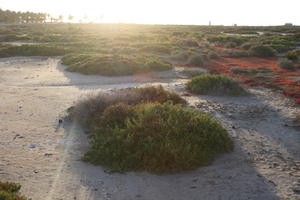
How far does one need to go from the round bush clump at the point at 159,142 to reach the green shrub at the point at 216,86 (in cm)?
512

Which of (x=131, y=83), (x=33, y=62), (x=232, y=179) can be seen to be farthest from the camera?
(x=33, y=62)

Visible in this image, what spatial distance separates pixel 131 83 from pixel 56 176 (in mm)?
10239

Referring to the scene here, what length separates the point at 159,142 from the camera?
22.0 ft

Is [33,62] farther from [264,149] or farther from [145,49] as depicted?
[264,149]

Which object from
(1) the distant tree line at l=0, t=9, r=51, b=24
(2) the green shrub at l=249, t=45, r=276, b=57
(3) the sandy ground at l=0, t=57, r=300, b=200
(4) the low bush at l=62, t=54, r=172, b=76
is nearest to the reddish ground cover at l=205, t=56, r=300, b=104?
(3) the sandy ground at l=0, t=57, r=300, b=200

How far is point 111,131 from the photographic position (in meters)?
7.51

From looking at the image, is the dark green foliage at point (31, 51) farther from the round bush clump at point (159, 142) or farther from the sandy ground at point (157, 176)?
the round bush clump at point (159, 142)

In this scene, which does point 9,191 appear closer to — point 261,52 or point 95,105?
point 95,105

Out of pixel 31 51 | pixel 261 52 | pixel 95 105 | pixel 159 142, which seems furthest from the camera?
pixel 261 52

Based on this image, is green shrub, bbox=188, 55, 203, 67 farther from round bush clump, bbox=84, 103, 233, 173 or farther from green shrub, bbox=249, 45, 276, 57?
round bush clump, bbox=84, 103, 233, 173

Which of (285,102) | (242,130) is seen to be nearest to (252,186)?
(242,130)

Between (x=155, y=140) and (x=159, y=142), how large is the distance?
0.49 ft

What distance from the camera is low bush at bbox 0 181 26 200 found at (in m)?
4.95

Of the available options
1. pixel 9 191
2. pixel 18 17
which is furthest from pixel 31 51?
pixel 18 17
